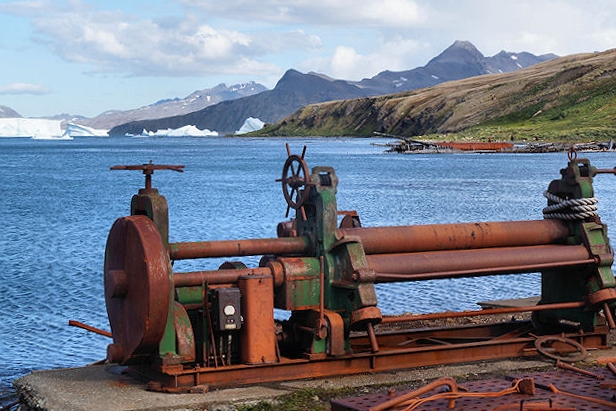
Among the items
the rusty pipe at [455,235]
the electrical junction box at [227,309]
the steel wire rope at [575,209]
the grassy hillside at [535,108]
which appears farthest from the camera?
the grassy hillside at [535,108]

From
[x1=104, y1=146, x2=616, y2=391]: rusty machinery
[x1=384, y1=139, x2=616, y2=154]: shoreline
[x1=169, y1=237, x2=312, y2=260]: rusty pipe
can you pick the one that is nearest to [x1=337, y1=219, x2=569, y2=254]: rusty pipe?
[x1=104, y1=146, x2=616, y2=391]: rusty machinery

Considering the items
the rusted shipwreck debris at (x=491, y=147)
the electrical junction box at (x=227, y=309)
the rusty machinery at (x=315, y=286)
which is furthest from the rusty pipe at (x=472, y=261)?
the rusted shipwreck debris at (x=491, y=147)

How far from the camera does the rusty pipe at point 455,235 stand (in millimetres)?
10578

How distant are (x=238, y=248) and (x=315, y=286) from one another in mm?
840

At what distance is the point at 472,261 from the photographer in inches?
422

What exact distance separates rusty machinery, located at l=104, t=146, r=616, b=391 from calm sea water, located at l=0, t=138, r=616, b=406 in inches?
140

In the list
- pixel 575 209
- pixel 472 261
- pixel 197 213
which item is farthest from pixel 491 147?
pixel 472 261

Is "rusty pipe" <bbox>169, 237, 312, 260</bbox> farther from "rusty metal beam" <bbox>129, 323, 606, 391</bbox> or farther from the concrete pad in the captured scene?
the concrete pad

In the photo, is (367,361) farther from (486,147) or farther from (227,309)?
(486,147)

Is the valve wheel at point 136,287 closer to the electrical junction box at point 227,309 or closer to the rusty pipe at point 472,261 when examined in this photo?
the electrical junction box at point 227,309

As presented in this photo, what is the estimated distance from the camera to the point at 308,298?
33.4 ft

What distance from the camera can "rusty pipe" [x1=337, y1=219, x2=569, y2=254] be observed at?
10578 mm

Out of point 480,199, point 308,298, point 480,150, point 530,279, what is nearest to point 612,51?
point 480,150

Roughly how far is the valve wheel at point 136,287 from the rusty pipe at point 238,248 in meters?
0.45
